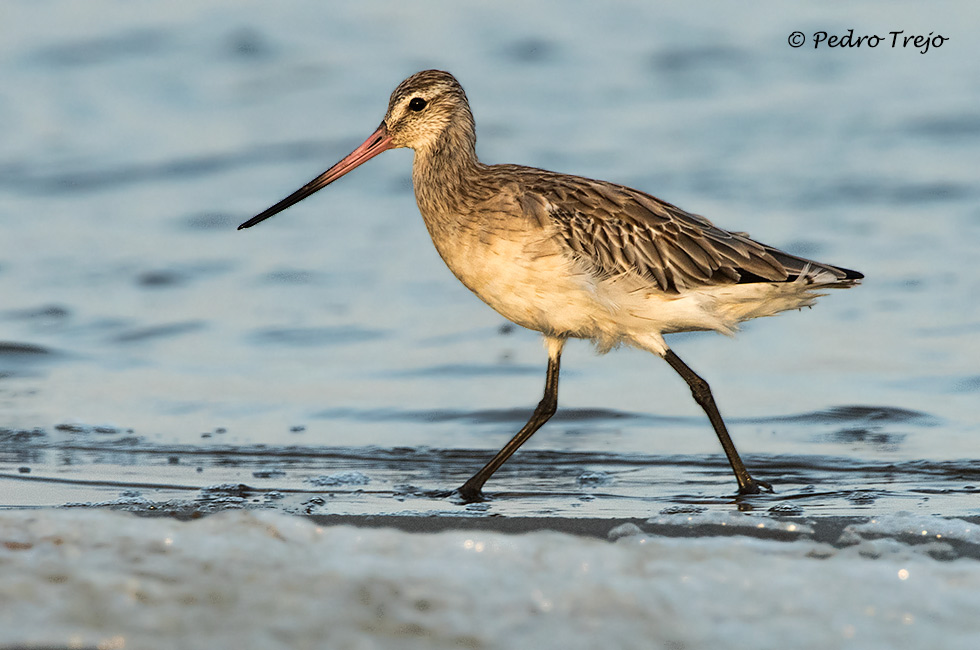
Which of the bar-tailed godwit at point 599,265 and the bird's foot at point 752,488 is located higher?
the bar-tailed godwit at point 599,265

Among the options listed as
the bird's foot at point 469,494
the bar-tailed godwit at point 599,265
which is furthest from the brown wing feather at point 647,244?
the bird's foot at point 469,494

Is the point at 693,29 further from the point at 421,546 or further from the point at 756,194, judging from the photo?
the point at 421,546

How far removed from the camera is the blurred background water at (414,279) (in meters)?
6.59

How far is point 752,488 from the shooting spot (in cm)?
602

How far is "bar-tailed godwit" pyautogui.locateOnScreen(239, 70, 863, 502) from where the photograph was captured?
5996mm

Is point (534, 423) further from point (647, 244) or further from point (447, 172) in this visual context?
point (447, 172)

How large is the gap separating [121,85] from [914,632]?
12.6 meters

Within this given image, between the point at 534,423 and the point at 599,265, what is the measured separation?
0.92 m
